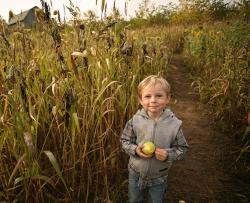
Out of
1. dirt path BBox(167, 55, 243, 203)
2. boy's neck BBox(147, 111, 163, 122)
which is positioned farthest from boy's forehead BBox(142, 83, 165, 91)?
dirt path BBox(167, 55, 243, 203)

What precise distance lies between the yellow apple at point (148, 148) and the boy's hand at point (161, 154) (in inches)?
1.3

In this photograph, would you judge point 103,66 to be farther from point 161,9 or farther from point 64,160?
point 161,9

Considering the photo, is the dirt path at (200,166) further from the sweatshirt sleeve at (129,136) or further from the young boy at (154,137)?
the sweatshirt sleeve at (129,136)

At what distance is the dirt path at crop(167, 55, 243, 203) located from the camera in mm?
2268

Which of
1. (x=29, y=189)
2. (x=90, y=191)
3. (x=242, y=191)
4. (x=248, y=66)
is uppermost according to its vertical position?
(x=248, y=66)

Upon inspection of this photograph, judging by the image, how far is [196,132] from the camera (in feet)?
10.7

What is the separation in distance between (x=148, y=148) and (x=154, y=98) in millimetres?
287

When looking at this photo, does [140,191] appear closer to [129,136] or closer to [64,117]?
[129,136]

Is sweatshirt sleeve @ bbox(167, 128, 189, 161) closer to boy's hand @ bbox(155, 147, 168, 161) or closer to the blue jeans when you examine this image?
boy's hand @ bbox(155, 147, 168, 161)

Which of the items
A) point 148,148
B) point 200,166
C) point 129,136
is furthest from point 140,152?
point 200,166

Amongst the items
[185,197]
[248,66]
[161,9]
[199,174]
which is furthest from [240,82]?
[161,9]

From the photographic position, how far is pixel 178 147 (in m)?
1.76

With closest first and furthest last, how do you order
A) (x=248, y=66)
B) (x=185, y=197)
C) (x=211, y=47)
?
(x=185, y=197) < (x=248, y=66) < (x=211, y=47)

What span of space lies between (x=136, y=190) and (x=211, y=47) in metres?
3.64
